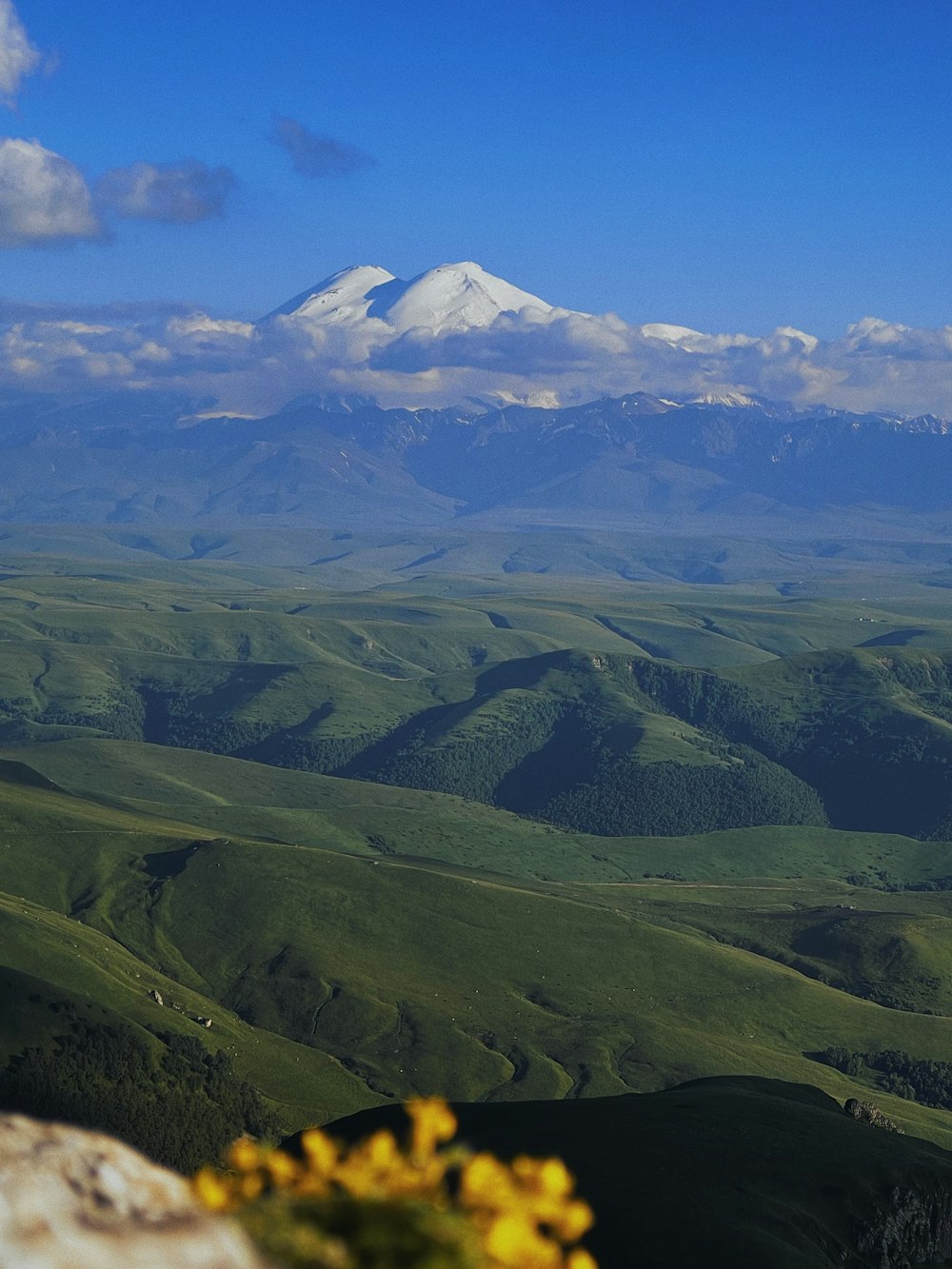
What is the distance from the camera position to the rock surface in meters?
9.03

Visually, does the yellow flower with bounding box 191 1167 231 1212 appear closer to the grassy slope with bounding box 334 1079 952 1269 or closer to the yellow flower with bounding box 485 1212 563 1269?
the yellow flower with bounding box 485 1212 563 1269

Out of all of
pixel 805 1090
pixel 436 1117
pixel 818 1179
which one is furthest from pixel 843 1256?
pixel 436 1117

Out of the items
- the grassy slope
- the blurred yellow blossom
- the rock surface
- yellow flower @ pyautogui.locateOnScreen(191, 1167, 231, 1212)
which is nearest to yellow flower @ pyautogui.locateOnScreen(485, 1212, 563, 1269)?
the blurred yellow blossom

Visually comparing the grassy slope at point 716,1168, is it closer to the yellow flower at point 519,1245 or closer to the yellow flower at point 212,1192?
the yellow flower at point 212,1192

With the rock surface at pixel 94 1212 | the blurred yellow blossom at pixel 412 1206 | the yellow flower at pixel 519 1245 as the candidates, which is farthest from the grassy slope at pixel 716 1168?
the rock surface at pixel 94 1212

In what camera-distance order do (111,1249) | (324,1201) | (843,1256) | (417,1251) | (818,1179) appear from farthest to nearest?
(818,1179)
(843,1256)
(324,1201)
(417,1251)
(111,1249)

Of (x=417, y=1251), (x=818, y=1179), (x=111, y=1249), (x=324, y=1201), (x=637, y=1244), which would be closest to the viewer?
(x=111, y=1249)

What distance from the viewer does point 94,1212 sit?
9906mm

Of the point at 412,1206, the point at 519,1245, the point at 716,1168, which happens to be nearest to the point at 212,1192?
the point at 412,1206

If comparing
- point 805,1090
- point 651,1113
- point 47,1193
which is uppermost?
point 47,1193

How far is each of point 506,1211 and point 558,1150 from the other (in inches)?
4700

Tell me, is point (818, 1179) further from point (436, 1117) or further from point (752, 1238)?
point (436, 1117)

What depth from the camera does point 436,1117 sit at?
11.4 metres

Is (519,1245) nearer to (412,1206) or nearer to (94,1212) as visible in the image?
(412,1206)
